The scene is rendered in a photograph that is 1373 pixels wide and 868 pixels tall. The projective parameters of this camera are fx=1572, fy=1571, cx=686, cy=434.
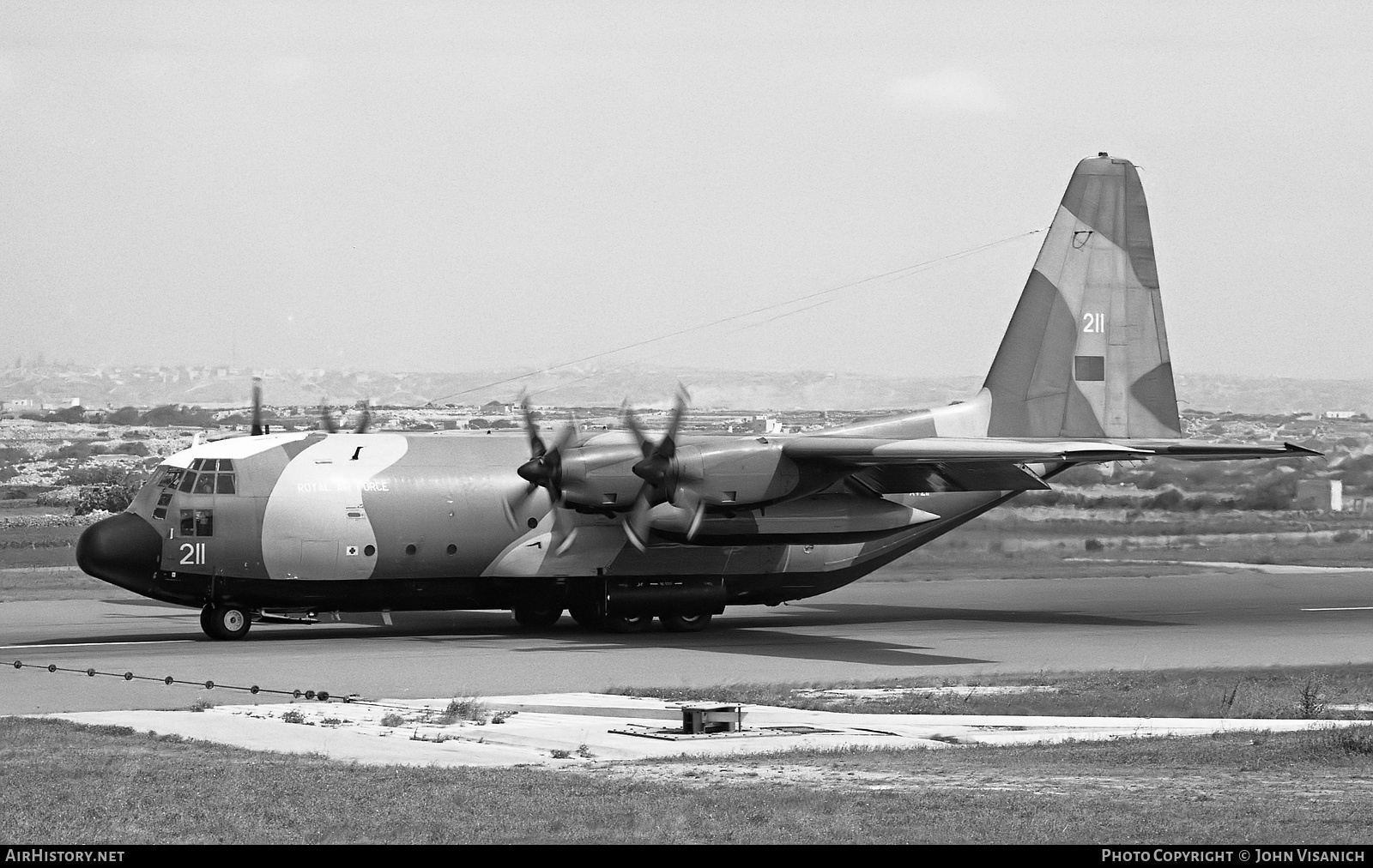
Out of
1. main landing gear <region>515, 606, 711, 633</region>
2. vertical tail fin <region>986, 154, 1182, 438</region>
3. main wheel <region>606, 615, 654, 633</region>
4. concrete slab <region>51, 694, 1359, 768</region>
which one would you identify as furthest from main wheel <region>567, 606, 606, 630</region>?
concrete slab <region>51, 694, 1359, 768</region>

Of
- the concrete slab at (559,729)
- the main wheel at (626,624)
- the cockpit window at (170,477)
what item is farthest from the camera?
the main wheel at (626,624)

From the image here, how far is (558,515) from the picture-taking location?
27.5 m

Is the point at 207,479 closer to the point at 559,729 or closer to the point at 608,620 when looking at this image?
the point at 608,620

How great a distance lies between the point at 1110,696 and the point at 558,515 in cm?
1089

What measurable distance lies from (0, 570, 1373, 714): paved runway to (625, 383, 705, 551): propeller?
6.89ft

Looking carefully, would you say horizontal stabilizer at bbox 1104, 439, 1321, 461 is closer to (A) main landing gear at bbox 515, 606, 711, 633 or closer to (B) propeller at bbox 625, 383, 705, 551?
(B) propeller at bbox 625, 383, 705, 551

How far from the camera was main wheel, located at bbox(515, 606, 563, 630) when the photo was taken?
28.6 m

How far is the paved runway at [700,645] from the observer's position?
21156 millimetres

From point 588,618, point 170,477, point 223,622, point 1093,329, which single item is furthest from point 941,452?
point 170,477

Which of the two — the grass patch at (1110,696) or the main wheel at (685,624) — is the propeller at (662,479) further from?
the grass patch at (1110,696)

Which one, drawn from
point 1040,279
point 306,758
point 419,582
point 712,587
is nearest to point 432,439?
point 419,582

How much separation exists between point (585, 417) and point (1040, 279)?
Answer: 966 centimetres

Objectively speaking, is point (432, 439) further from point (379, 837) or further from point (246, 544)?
point (379, 837)

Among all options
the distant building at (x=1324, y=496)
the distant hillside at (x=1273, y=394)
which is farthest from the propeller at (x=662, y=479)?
the distant hillside at (x=1273, y=394)
